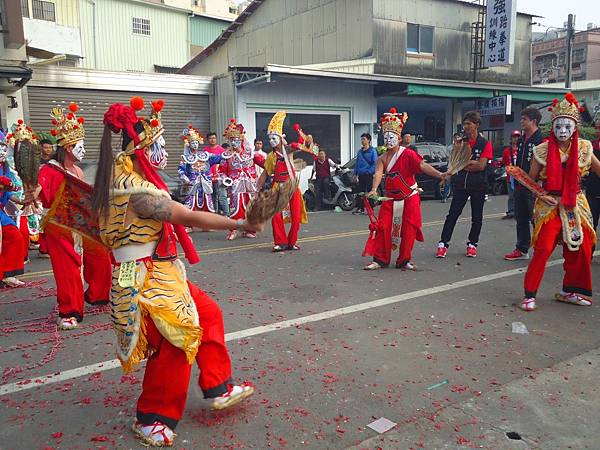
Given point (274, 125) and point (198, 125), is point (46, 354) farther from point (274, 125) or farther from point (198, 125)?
point (198, 125)

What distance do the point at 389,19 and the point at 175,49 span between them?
1330cm

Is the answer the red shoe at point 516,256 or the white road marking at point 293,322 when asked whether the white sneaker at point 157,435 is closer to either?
the white road marking at point 293,322

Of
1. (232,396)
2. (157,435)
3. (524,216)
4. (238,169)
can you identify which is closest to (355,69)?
(238,169)

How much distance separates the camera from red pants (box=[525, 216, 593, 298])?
5227 mm

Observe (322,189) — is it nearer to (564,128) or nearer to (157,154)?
(564,128)

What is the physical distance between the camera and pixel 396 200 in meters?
6.98

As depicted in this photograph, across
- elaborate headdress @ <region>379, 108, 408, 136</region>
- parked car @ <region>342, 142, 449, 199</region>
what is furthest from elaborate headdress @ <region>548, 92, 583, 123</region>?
parked car @ <region>342, 142, 449, 199</region>

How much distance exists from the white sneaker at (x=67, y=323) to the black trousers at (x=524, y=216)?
5856 mm

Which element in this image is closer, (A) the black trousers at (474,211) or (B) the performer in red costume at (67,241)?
(B) the performer in red costume at (67,241)

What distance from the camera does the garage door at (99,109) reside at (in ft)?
45.2

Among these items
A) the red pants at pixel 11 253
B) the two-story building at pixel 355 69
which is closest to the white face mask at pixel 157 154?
the red pants at pixel 11 253

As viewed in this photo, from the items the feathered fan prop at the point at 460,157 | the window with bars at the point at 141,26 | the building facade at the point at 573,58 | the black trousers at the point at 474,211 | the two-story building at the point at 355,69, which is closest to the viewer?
the feathered fan prop at the point at 460,157

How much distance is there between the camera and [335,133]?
18.0m

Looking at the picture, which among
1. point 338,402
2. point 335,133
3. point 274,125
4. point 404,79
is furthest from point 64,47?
point 338,402
